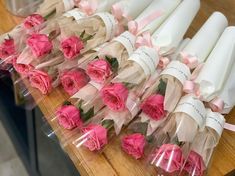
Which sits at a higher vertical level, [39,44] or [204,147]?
[39,44]

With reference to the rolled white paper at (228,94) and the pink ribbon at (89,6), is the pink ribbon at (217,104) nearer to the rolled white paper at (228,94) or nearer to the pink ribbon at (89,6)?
the rolled white paper at (228,94)

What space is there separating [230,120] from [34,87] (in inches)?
13.7

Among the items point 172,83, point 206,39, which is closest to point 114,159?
point 172,83

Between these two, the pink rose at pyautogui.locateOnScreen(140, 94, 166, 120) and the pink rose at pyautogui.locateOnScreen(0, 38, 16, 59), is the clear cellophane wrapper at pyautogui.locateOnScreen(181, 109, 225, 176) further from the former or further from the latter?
the pink rose at pyautogui.locateOnScreen(0, 38, 16, 59)

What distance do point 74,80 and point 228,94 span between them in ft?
0.84

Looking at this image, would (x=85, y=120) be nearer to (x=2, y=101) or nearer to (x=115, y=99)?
(x=115, y=99)

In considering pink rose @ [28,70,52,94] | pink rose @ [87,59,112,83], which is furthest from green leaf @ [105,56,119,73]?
pink rose @ [28,70,52,94]

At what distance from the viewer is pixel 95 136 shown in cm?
60

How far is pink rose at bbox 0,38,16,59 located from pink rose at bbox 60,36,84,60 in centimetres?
11

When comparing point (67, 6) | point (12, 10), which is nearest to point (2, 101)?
point (12, 10)

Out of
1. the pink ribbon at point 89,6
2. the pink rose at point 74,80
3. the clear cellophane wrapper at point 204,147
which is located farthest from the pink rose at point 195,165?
the pink ribbon at point 89,6

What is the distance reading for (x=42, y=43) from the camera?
68cm

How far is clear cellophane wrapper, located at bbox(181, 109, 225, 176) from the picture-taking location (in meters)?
0.59

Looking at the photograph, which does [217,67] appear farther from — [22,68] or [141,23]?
[22,68]
